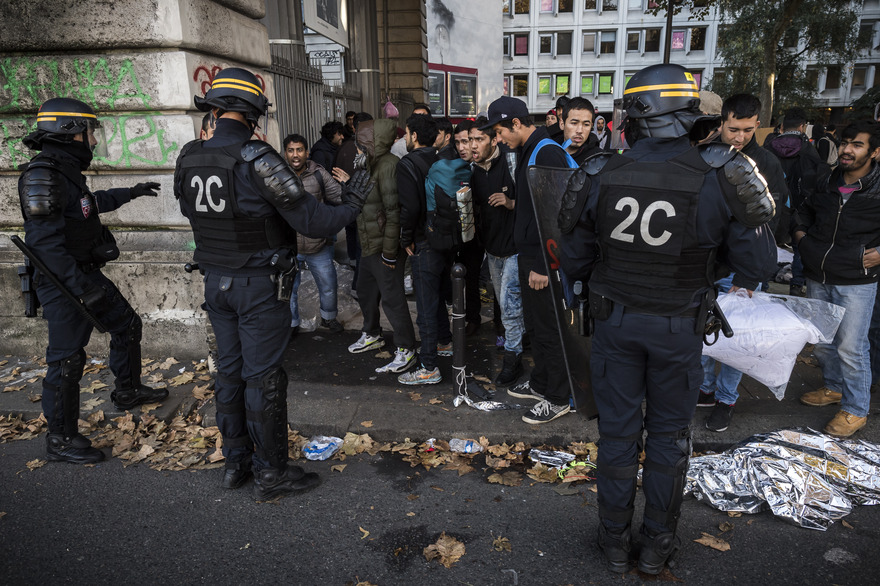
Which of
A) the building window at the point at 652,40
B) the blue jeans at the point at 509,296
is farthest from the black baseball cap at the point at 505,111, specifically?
the building window at the point at 652,40

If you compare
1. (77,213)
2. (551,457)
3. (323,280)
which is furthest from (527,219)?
(77,213)

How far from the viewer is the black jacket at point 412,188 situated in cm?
498

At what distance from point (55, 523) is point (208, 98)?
100 inches

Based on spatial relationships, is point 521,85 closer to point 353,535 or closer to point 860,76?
point 860,76

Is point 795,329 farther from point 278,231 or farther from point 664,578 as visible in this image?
point 278,231

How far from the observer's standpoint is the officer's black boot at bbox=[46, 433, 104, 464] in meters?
3.96

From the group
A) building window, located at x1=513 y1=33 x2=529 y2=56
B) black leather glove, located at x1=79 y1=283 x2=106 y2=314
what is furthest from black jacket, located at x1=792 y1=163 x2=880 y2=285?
building window, located at x1=513 y1=33 x2=529 y2=56

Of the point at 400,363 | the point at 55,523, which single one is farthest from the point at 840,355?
the point at 55,523

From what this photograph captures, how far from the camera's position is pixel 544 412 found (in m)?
4.34

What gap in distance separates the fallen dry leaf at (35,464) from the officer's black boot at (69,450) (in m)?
0.04

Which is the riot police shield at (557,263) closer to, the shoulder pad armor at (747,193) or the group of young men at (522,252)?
the group of young men at (522,252)

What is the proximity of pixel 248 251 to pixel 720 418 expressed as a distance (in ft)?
11.1

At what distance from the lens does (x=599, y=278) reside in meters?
2.90

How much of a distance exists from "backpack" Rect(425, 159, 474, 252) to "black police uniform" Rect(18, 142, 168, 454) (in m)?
2.45
